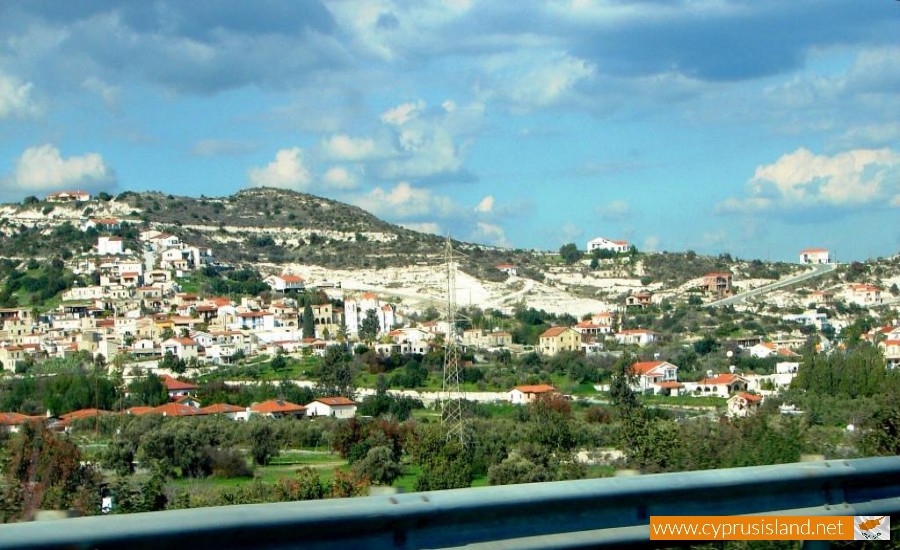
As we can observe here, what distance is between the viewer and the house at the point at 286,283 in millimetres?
89438

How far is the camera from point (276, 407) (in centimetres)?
2998

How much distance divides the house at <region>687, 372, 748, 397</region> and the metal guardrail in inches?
1252

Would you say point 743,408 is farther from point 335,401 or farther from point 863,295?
point 863,295

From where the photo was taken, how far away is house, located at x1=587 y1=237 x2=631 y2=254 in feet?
362

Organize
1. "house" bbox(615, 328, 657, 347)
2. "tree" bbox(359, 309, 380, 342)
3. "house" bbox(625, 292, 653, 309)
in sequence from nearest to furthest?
"house" bbox(615, 328, 657, 347) → "tree" bbox(359, 309, 380, 342) → "house" bbox(625, 292, 653, 309)

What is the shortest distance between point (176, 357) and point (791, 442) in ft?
171

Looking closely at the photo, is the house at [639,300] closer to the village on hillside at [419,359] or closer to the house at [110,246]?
the village on hillside at [419,359]

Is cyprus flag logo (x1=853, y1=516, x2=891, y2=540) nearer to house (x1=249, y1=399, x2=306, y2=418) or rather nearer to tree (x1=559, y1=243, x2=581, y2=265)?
house (x1=249, y1=399, x2=306, y2=418)

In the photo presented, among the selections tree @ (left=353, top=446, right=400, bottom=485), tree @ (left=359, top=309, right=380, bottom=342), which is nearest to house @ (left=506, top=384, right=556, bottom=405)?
tree @ (left=353, top=446, right=400, bottom=485)

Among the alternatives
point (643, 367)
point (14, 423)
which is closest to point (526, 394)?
point (643, 367)

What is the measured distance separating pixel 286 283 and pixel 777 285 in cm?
4051

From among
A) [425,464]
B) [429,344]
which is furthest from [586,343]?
[425,464]

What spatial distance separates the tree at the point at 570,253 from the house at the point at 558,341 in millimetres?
44953

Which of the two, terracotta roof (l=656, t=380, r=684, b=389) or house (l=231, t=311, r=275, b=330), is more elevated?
house (l=231, t=311, r=275, b=330)
